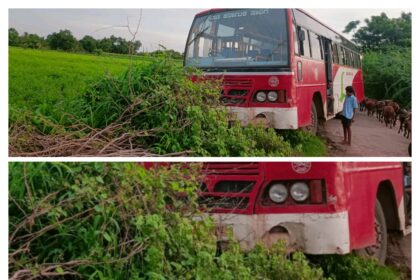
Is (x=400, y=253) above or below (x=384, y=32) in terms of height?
below

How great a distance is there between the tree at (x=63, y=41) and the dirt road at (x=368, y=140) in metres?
1.28

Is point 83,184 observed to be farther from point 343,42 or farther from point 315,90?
point 343,42

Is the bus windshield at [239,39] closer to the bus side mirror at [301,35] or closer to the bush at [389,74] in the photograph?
the bus side mirror at [301,35]

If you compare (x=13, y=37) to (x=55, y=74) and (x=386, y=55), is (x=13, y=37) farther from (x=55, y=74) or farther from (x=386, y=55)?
(x=386, y=55)

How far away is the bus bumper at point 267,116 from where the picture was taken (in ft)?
6.61

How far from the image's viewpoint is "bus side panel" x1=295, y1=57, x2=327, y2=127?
2.13 m

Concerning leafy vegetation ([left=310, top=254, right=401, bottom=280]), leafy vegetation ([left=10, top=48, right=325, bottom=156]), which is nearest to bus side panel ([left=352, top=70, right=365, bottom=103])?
leafy vegetation ([left=10, top=48, right=325, bottom=156])

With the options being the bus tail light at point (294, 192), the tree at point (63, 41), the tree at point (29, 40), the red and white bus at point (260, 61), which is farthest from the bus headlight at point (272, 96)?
the tree at point (29, 40)

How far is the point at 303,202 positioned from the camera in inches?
72.9

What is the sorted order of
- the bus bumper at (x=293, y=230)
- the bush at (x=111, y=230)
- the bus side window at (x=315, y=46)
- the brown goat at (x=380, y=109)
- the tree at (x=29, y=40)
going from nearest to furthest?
1. the bush at (x=111, y=230)
2. the bus bumper at (x=293, y=230)
3. the tree at (x=29, y=40)
4. the brown goat at (x=380, y=109)
5. the bus side window at (x=315, y=46)

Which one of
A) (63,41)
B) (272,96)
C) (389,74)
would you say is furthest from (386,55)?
(63,41)

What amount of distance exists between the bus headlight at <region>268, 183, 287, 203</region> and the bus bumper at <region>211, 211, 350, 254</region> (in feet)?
0.22

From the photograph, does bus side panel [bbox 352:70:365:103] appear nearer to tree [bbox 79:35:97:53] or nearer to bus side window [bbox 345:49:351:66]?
bus side window [bbox 345:49:351:66]

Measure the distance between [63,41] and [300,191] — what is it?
4.30 feet
